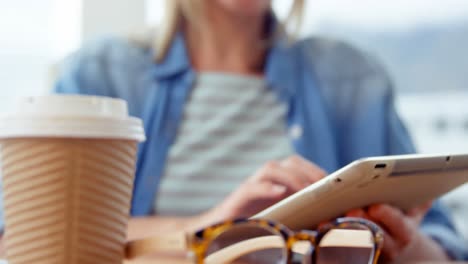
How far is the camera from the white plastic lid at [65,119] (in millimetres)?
433

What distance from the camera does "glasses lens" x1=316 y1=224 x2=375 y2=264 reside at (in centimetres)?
49

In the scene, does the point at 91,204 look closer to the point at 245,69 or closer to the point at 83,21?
the point at 245,69

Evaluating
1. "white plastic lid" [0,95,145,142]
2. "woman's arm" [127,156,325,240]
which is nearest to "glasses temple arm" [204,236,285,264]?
"white plastic lid" [0,95,145,142]

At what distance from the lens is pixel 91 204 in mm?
449

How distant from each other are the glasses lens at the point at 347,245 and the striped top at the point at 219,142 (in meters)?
0.64

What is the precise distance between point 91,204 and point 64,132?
0.19 feet

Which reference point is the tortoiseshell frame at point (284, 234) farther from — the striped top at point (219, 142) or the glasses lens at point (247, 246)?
the striped top at point (219, 142)

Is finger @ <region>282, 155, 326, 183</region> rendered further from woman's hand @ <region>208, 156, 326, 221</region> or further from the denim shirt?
A: the denim shirt

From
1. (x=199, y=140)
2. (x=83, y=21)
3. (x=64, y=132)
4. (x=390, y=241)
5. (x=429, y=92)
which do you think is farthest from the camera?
(x=429, y=92)

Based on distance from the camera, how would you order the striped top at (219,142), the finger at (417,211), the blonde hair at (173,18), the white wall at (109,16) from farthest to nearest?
the white wall at (109,16) < the blonde hair at (173,18) < the striped top at (219,142) < the finger at (417,211)

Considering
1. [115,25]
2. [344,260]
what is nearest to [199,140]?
[344,260]

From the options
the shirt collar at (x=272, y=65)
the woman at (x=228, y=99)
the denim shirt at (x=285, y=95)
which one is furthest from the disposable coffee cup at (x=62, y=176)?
the shirt collar at (x=272, y=65)

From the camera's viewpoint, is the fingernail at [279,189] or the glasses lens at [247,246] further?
the fingernail at [279,189]

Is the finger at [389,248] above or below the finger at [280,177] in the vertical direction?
below
